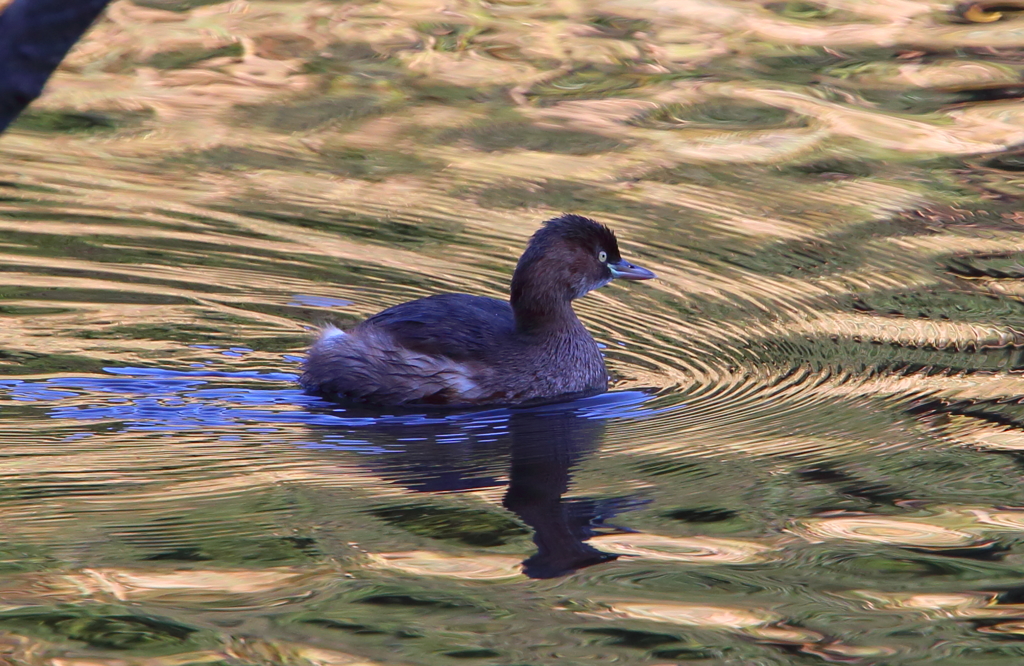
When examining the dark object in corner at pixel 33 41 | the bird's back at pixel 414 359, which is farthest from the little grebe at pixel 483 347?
the dark object in corner at pixel 33 41

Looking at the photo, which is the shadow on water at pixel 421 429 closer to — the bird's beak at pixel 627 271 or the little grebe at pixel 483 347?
the little grebe at pixel 483 347

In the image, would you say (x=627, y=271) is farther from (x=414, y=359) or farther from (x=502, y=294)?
(x=414, y=359)

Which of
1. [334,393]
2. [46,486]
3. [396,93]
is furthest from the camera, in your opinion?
[396,93]

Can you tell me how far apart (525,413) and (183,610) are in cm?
260

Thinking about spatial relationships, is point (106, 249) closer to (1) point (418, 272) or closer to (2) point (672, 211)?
(1) point (418, 272)

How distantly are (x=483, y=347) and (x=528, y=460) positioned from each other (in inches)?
46.6

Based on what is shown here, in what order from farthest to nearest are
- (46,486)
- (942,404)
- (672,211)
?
(672,211)
(942,404)
(46,486)

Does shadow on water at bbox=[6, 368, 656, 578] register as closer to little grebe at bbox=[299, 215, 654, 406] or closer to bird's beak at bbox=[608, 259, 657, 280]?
little grebe at bbox=[299, 215, 654, 406]

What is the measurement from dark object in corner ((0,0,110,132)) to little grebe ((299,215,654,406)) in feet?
12.0

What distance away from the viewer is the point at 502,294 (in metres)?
8.23

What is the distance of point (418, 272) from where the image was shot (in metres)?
8.37

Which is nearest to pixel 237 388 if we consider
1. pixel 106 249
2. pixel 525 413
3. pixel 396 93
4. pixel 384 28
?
pixel 525 413

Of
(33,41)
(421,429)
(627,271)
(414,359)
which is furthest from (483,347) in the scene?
(33,41)

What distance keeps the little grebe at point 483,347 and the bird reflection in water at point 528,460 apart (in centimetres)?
17
